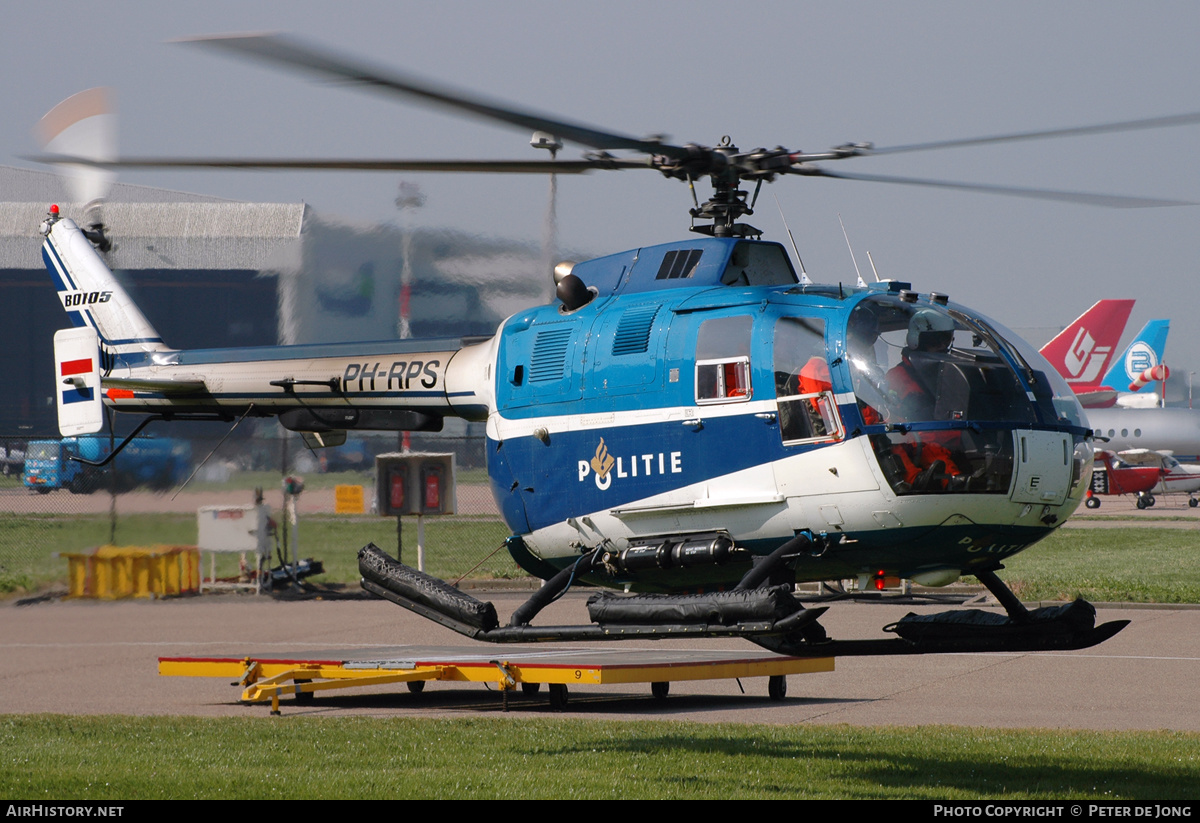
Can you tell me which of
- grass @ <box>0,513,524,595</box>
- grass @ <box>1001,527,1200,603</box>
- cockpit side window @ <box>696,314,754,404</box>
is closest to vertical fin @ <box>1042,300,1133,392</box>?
grass @ <box>1001,527,1200,603</box>

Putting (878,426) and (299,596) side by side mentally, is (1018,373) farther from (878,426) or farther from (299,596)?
(299,596)

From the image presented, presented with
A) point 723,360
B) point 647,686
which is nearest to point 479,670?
point 647,686

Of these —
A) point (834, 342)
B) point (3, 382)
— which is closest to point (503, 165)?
point (834, 342)

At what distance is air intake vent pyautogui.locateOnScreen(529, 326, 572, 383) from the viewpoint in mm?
9062

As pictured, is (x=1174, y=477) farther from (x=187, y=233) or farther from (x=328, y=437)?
(x=328, y=437)

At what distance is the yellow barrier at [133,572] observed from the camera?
60.8 feet

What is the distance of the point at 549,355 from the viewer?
916 cm

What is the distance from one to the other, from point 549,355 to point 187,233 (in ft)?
95.1

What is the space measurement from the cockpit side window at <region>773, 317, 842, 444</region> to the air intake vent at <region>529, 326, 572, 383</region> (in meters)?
1.65

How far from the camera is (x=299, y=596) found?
22047mm

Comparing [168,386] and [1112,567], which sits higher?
[168,386]

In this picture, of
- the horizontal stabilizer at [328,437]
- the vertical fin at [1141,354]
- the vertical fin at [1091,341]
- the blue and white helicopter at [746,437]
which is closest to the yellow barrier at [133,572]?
the horizontal stabilizer at [328,437]

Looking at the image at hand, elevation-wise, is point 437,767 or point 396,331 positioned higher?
point 396,331
